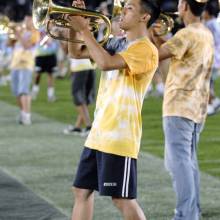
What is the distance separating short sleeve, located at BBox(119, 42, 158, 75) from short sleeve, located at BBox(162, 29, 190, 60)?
34.6 inches

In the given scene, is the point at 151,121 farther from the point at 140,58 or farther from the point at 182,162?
the point at 140,58

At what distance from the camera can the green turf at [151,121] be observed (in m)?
11.7

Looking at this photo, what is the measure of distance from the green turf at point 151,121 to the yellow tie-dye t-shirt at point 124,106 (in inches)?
161

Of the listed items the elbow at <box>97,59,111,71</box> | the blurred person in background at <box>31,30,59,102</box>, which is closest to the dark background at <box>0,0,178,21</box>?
the blurred person in background at <box>31,30,59,102</box>

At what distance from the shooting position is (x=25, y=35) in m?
16.2

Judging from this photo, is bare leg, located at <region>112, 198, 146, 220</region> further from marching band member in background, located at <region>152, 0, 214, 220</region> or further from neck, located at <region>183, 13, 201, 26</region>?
neck, located at <region>183, 13, 201, 26</region>

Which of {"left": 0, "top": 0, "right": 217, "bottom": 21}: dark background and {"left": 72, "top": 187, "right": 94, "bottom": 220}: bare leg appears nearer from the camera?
{"left": 72, "top": 187, "right": 94, "bottom": 220}: bare leg

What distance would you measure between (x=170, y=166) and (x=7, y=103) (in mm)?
Answer: 13122

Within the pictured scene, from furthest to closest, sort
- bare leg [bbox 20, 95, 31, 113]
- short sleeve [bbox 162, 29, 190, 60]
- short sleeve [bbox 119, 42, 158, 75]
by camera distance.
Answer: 1. bare leg [bbox 20, 95, 31, 113]
2. short sleeve [bbox 162, 29, 190, 60]
3. short sleeve [bbox 119, 42, 158, 75]

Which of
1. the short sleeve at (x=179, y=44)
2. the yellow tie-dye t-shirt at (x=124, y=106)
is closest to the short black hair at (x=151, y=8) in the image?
the yellow tie-dye t-shirt at (x=124, y=106)

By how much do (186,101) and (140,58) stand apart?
1186 millimetres

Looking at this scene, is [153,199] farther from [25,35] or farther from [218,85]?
[218,85]

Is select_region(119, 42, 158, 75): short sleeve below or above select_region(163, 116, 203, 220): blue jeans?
above

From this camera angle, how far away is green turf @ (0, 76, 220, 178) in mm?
11661
